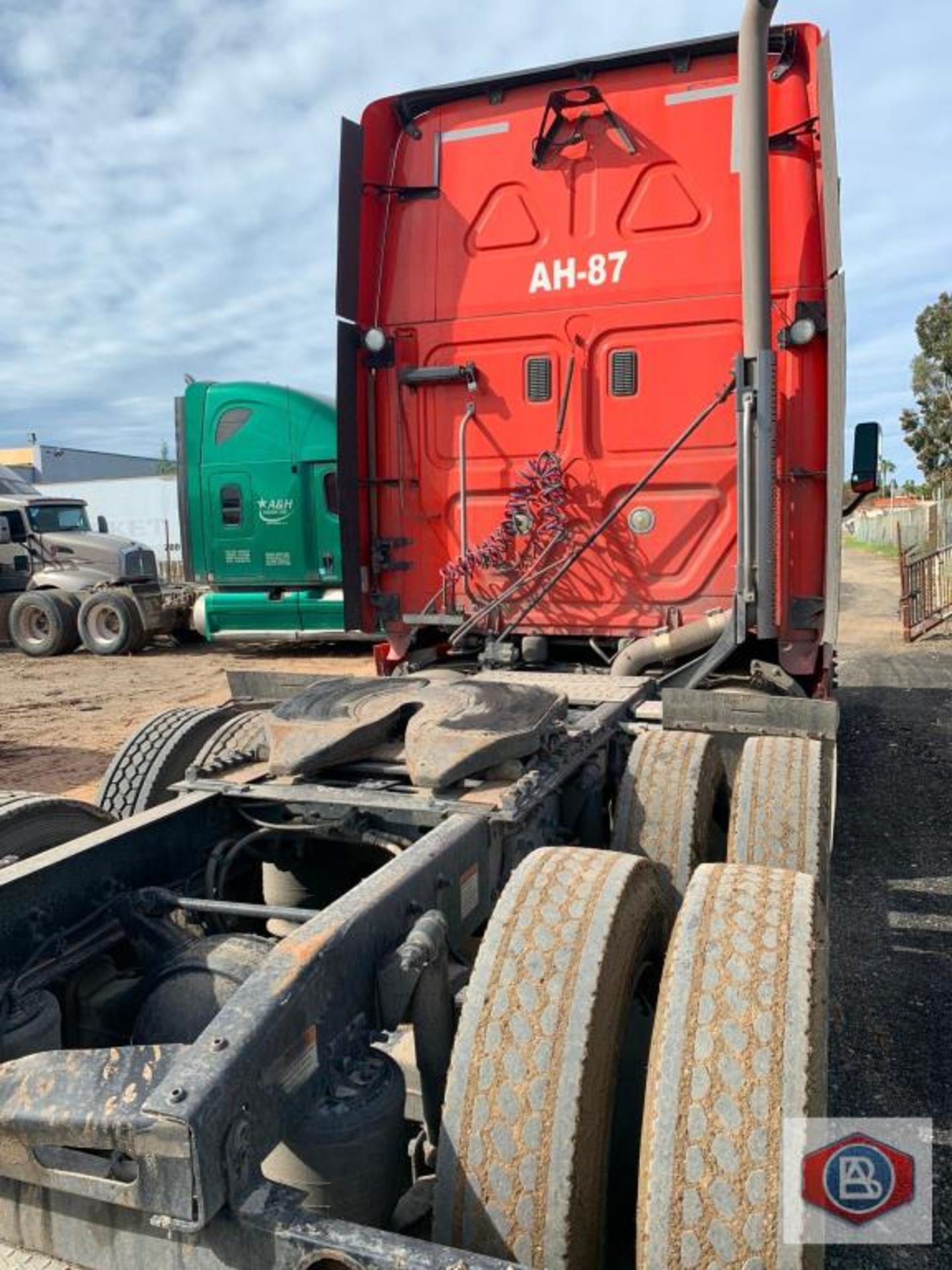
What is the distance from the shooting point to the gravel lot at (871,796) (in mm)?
A: 3166

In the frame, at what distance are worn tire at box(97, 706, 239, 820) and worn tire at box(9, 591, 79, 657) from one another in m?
13.5

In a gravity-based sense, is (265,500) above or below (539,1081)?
above

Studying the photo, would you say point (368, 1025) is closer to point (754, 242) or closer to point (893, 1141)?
point (893, 1141)

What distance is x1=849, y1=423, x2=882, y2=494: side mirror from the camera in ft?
17.9

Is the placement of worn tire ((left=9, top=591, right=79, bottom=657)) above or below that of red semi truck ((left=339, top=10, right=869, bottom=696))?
below

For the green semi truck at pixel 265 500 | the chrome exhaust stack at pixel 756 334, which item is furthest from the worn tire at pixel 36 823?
the green semi truck at pixel 265 500

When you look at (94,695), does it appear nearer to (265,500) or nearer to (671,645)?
(265,500)

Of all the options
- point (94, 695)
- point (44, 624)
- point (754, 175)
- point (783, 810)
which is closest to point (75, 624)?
point (44, 624)

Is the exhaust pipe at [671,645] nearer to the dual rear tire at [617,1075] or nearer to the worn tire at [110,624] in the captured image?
the dual rear tire at [617,1075]

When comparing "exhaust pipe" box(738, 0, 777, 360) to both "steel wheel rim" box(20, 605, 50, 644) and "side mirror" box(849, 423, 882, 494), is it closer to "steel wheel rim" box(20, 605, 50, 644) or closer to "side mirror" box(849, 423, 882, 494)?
"side mirror" box(849, 423, 882, 494)

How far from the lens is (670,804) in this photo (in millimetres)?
3430

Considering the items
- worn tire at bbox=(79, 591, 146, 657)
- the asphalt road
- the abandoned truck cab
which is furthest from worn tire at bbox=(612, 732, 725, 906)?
worn tire at bbox=(79, 591, 146, 657)

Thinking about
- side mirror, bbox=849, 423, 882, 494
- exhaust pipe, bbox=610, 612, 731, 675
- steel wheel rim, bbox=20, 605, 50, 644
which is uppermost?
side mirror, bbox=849, 423, 882, 494

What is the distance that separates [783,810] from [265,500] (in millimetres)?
10502
